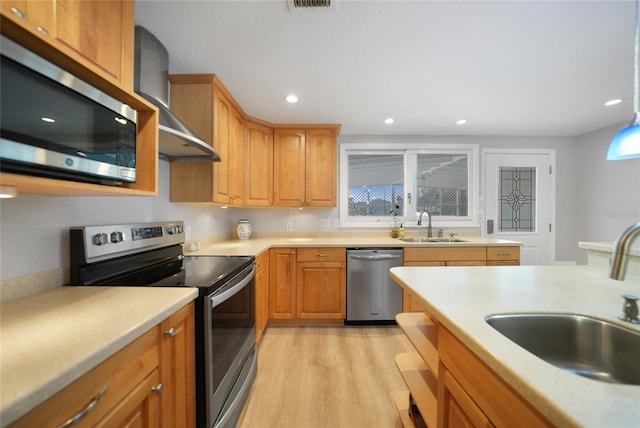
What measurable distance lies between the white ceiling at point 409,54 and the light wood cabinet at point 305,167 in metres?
0.35

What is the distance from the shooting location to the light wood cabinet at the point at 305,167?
2.89 metres

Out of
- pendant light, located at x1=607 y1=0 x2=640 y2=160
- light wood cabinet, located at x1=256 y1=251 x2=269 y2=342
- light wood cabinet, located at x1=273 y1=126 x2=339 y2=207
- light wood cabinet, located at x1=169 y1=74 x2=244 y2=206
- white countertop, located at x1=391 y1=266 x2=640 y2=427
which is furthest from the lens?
light wood cabinet, located at x1=273 y1=126 x2=339 y2=207

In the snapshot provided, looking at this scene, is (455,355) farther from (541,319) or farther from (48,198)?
(48,198)

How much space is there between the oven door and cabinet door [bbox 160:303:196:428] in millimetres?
66

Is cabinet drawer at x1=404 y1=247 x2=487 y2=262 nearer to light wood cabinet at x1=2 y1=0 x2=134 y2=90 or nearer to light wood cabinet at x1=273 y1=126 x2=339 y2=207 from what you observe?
light wood cabinet at x1=273 y1=126 x2=339 y2=207

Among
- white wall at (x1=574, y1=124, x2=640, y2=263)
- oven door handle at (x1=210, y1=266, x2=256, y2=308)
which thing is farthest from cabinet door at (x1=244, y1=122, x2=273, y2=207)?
white wall at (x1=574, y1=124, x2=640, y2=263)

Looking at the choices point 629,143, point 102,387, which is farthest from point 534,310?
point 102,387

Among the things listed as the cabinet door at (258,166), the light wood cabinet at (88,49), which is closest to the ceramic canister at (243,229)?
the cabinet door at (258,166)

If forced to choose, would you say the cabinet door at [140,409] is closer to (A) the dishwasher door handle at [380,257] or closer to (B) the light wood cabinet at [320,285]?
(B) the light wood cabinet at [320,285]

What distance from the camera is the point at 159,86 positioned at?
1546mm

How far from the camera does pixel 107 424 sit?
63cm

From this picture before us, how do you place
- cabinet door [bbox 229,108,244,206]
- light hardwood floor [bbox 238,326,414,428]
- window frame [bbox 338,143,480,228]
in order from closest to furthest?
light hardwood floor [bbox 238,326,414,428], cabinet door [bbox 229,108,244,206], window frame [bbox 338,143,480,228]

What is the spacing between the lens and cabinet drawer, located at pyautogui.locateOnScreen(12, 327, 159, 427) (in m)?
0.49

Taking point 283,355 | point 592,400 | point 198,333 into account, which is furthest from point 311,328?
point 592,400
